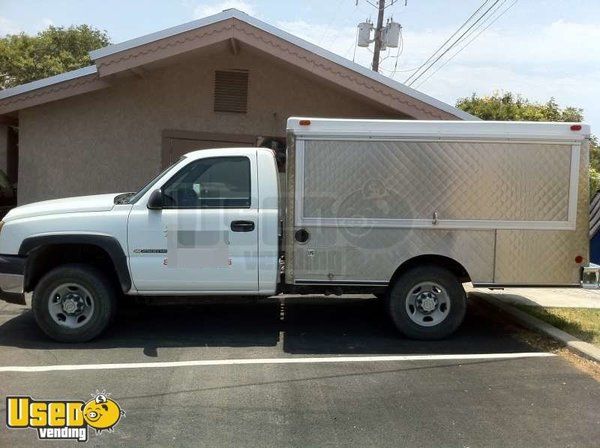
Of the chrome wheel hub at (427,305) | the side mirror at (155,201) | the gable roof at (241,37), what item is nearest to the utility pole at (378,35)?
the gable roof at (241,37)

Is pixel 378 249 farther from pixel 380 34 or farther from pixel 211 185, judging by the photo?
pixel 380 34

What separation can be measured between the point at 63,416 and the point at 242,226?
8.54ft

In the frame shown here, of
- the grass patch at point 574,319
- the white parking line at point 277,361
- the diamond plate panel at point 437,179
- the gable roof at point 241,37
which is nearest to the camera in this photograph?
the white parking line at point 277,361

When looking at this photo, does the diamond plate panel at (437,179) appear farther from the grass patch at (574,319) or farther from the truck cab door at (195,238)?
the grass patch at (574,319)

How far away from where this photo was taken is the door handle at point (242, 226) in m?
6.32

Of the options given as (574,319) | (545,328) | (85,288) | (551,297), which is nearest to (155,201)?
(85,288)

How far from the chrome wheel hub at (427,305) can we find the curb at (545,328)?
1.29 meters

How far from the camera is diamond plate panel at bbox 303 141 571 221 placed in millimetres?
6496

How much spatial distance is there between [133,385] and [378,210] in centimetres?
307

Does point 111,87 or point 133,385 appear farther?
point 111,87

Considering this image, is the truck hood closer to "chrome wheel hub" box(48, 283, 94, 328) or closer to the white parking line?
"chrome wheel hub" box(48, 283, 94, 328)

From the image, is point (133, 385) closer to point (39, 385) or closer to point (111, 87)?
point (39, 385)

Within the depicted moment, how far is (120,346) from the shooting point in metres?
6.32

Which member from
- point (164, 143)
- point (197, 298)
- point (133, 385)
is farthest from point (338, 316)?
point (164, 143)
